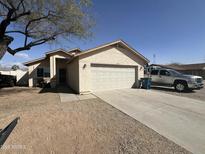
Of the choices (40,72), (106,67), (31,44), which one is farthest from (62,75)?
(106,67)

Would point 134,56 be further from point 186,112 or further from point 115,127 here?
point 115,127

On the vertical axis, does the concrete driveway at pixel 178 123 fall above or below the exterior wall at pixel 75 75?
below

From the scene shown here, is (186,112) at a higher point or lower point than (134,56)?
lower

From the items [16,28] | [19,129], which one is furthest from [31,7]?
[19,129]

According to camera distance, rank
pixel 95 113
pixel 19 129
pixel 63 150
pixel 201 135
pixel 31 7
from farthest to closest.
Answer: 1. pixel 31 7
2. pixel 95 113
3. pixel 19 129
4. pixel 201 135
5. pixel 63 150

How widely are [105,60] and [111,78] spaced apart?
1839 mm

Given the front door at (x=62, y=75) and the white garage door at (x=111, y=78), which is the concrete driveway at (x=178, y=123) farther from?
the front door at (x=62, y=75)

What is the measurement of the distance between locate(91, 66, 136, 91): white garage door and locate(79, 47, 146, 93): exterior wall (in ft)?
1.78

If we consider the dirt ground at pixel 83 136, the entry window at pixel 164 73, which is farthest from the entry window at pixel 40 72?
the entry window at pixel 164 73

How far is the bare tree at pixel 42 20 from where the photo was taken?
984cm

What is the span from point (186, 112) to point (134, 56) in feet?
27.1

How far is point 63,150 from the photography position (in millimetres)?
3002

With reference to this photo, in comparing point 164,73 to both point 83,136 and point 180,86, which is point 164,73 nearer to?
point 180,86

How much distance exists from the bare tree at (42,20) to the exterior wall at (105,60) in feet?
10.1
